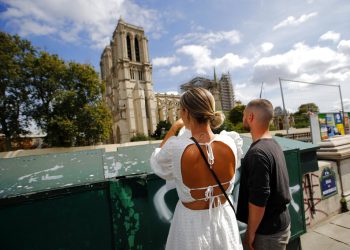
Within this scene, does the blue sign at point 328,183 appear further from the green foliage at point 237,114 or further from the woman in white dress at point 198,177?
the green foliage at point 237,114

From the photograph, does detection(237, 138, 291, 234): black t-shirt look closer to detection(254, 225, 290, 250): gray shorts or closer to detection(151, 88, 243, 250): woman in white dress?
detection(254, 225, 290, 250): gray shorts

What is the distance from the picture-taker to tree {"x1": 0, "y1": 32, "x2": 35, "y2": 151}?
18141mm

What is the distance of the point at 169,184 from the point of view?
1.46 meters

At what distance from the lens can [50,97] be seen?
20.6 meters

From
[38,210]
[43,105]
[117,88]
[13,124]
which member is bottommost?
[38,210]

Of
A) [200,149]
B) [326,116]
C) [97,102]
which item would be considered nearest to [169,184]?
[200,149]

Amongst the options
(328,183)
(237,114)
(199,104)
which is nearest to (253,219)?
(199,104)

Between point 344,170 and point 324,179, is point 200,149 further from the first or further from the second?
point 344,170

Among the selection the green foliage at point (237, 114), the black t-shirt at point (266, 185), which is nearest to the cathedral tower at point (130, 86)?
the green foliage at point (237, 114)

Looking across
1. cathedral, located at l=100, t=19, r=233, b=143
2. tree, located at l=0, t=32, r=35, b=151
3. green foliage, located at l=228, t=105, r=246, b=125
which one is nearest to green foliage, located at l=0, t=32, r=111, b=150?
tree, located at l=0, t=32, r=35, b=151

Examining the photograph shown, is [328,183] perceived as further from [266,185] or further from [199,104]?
[199,104]

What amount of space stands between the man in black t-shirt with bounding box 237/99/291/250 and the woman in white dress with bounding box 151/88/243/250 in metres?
0.21

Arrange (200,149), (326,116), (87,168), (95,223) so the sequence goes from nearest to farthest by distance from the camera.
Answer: (200,149)
(95,223)
(87,168)
(326,116)

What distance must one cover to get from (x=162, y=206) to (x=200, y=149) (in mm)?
876
